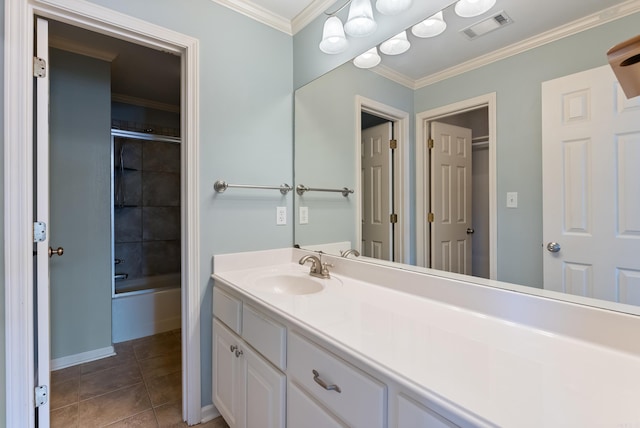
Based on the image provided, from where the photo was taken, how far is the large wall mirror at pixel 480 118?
949 millimetres

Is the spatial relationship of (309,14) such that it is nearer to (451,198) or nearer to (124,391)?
(451,198)

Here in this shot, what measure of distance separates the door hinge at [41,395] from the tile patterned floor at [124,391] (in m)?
0.36

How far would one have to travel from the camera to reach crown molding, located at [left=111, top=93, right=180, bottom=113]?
127 inches

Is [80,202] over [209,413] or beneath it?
over

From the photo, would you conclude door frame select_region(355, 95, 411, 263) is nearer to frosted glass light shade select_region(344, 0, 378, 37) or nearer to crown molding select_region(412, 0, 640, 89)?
crown molding select_region(412, 0, 640, 89)

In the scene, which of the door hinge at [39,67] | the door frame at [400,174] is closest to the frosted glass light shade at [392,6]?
the door frame at [400,174]

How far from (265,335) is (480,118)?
1174mm

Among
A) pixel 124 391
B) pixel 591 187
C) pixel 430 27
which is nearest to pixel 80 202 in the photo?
pixel 124 391

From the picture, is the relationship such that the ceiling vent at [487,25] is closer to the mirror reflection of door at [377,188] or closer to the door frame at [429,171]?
the door frame at [429,171]

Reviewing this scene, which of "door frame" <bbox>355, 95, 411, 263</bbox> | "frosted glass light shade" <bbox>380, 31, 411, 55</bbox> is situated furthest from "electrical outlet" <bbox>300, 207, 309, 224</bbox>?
"frosted glass light shade" <bbox>380, 31, 411, 55</bbox>

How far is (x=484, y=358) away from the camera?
28.6 inches

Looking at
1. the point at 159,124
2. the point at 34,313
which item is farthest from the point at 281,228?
the point at 159,124

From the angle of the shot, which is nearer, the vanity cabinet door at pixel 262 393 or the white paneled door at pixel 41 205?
the vanity cabinet door at pixel 262 393

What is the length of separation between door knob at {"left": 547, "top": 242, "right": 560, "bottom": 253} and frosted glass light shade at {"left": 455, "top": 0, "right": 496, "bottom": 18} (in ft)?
2.85
